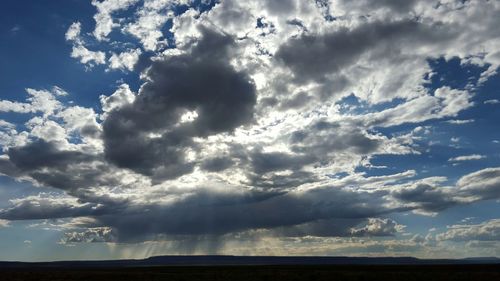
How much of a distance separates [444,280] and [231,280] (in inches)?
1313

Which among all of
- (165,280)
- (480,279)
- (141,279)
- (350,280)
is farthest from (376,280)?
(141,279)

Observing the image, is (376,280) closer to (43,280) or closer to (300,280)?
(300,280)

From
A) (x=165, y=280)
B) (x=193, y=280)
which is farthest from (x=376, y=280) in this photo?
(x=165, y=280)

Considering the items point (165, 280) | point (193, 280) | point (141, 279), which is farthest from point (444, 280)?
point (141, 279)

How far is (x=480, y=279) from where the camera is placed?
6675 centimetres

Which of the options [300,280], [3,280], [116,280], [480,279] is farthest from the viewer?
[3,280]

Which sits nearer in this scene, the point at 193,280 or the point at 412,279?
the point at 412,279

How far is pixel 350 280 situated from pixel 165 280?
106 feet

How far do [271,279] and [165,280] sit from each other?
19442 millimetres

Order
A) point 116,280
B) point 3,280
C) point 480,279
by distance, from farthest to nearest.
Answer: point 3,280 → point 116,280 → point 480,279

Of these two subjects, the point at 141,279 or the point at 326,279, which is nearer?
the point at 326,279

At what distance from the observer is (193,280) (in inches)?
2968

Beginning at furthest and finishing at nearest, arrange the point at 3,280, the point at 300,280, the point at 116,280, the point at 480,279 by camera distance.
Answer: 1. the point at 3,280
2. the point at 116,280
3. the point at 300,280
4. the point at 480,279

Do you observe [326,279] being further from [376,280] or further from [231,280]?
[231,280]
